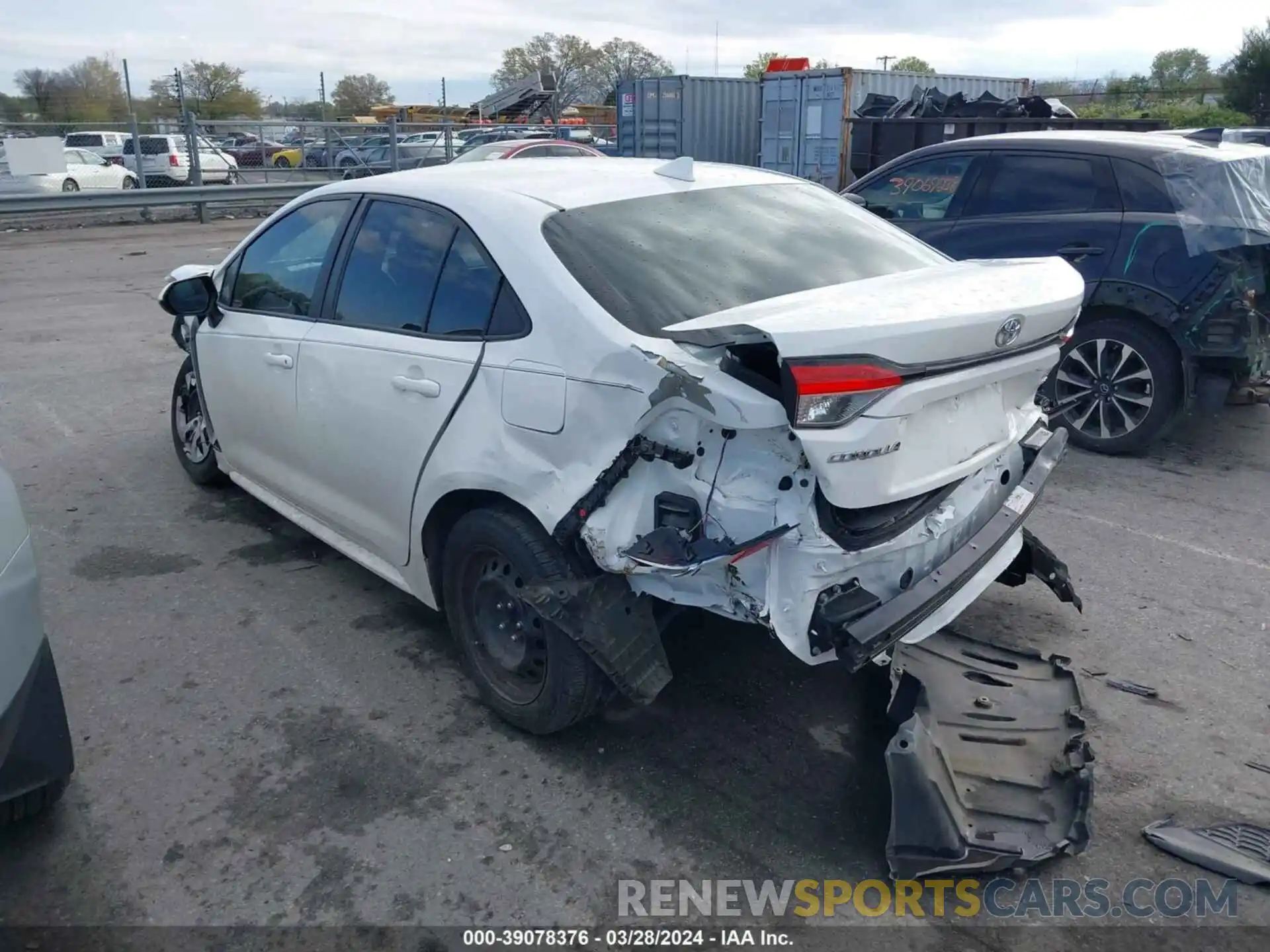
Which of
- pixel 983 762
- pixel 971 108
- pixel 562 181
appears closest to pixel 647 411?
pixel 562 181

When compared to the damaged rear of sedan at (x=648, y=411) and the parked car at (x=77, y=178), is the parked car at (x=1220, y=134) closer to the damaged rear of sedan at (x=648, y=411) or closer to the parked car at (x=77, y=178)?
the damaged rear of sedan at (x=648, y=411)

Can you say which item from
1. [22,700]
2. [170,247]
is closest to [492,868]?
[22,700]

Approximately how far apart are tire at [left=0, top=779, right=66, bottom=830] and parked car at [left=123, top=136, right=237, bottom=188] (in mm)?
20519

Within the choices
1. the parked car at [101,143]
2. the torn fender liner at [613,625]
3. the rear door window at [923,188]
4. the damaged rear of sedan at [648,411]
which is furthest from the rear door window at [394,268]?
the parked car at [101,143]

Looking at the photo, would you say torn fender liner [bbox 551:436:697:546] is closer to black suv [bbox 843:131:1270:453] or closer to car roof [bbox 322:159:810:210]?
car roof [bbox 322:159:810:210]

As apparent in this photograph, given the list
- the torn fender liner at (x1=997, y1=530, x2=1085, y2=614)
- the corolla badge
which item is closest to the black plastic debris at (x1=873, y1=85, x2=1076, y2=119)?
the torn fender liner at (x1=997, y1=530, x2=1085, y2=614)

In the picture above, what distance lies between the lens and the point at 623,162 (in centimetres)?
417

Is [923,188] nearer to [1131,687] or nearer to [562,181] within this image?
[562,181]

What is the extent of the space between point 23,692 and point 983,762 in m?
2.62

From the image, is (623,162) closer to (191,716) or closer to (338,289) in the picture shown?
(338,289)

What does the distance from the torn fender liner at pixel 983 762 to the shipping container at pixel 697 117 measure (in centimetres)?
1868

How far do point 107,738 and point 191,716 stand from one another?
0.26m

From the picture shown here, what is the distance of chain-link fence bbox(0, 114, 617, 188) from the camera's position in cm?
2064

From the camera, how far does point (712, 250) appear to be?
3.44m
